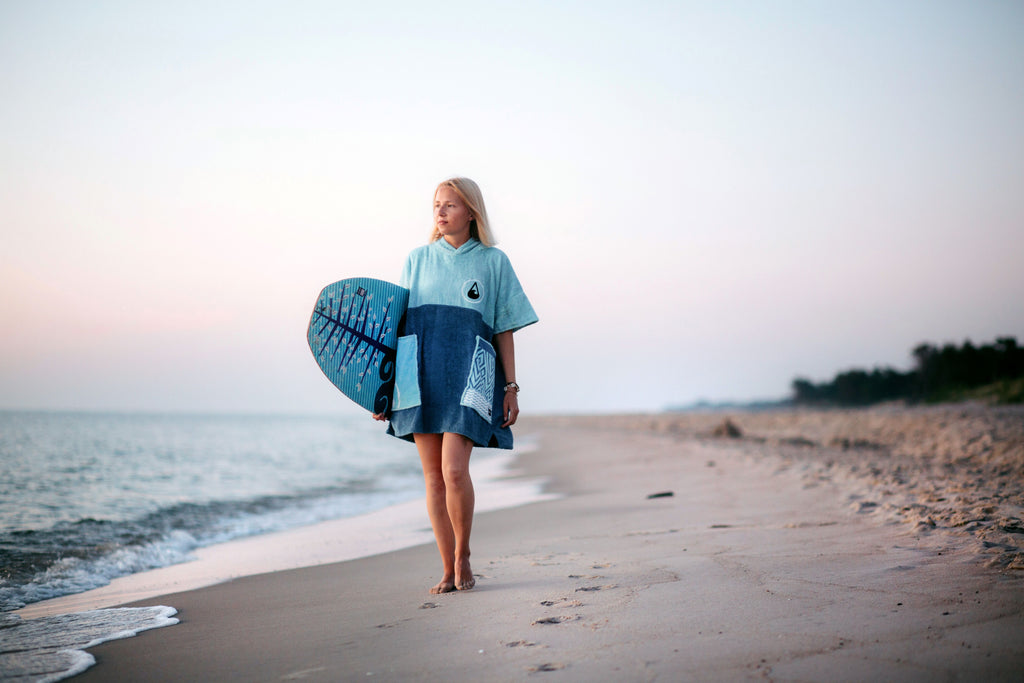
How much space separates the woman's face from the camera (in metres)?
2.92

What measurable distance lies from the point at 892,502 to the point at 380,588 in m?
2.92

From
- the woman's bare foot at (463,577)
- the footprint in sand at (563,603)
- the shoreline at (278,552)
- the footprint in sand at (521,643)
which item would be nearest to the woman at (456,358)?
the woman's bare foot at (463,577)

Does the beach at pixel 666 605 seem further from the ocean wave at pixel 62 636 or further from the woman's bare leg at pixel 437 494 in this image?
the woman's bare leg at pixel 437 494

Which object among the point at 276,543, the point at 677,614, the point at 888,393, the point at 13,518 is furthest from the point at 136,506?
the point at 888,393

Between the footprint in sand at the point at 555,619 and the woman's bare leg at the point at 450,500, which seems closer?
the footprint in sand at the point at 555,619

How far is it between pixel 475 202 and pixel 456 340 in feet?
2.10

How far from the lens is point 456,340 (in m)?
2.83

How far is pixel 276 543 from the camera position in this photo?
4.84m

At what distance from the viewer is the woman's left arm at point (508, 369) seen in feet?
9.49

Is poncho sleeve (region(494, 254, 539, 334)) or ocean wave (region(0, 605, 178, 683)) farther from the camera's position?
poncho sleeve (region(494, 254, 539, 334))

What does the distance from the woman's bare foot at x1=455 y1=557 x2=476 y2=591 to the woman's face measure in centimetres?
139

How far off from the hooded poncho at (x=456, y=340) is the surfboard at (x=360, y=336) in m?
0.07

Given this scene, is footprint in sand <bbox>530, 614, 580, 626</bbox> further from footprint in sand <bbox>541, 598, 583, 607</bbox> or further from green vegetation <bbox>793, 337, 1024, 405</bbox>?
green vegetation <bbox>793, 337, 1024, 405</bbox>

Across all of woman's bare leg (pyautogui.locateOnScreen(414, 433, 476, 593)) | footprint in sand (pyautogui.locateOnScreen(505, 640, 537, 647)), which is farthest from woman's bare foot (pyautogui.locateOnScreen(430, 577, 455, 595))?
footprint in sand (pyautogui.locateOnScreen(505, 640, 537, 647))
